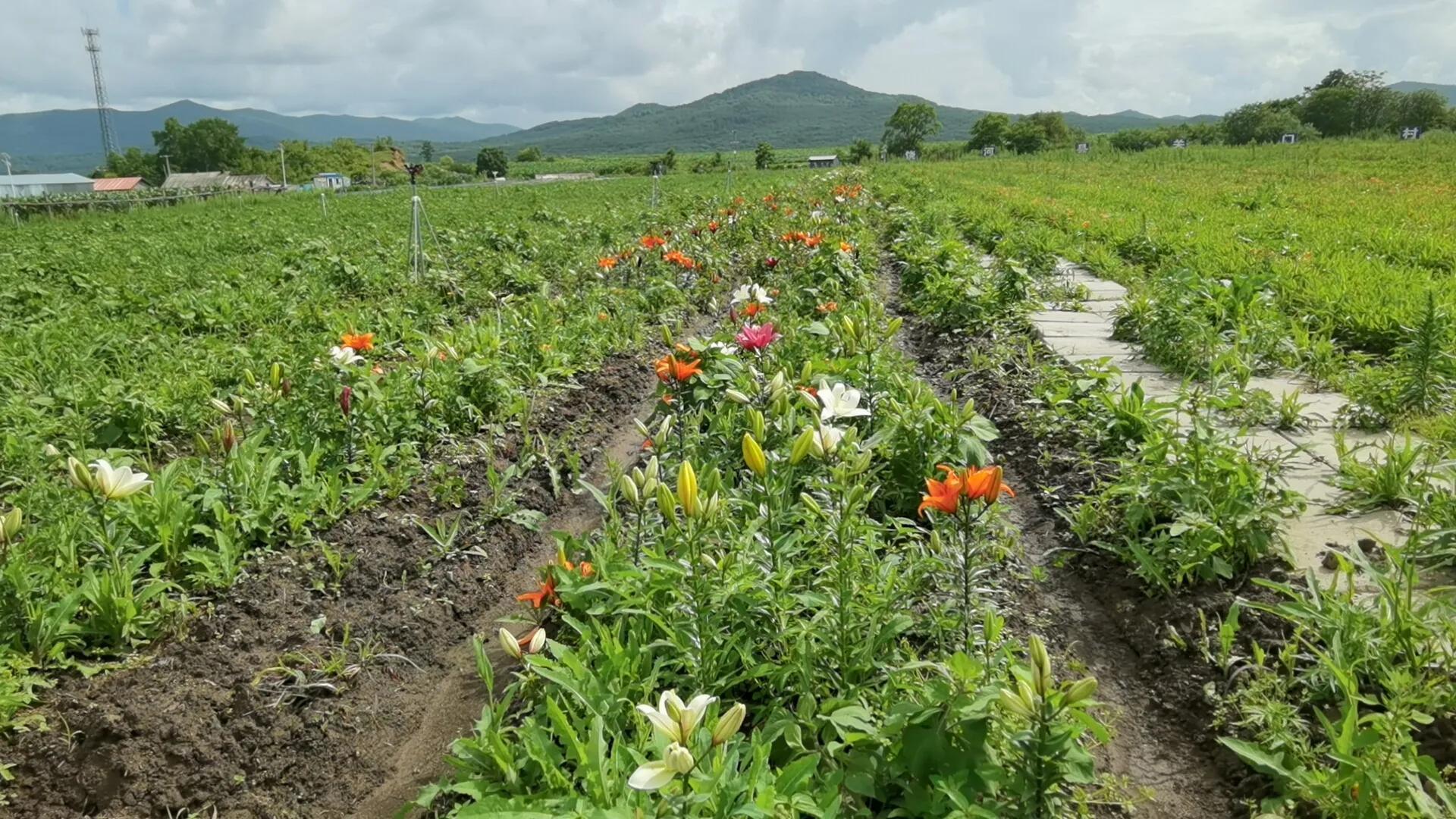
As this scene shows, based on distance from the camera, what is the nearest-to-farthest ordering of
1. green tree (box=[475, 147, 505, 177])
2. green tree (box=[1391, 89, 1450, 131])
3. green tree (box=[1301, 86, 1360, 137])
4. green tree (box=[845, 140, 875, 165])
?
1. green tree (box=[1391, 89, 1450, 131])
2. green tree (box=[845, 140, 875, 165])
3. green tree (box=[1301, 86, 1360, 137])
4. green tree (box=[475, 147, 505, 177])

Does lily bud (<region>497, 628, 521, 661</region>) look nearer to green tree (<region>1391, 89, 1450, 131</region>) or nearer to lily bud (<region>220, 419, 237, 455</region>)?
lily bud (<region>220, 419, 237, 455</region>)

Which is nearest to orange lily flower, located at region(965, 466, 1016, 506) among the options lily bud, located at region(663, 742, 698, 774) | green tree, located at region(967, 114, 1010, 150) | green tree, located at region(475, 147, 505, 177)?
lily bud, located at region(663, 742, 698, 774)

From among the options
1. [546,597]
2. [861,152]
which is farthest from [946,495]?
[861,152]

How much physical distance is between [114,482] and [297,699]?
2.52 ft

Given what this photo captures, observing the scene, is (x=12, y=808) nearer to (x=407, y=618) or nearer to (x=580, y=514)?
(x=407, y=618)

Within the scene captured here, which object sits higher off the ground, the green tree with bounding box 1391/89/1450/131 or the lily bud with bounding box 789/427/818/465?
the green tree with bounding box 1391/89/1450/131

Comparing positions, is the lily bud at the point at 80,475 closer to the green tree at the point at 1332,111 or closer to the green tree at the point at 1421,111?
the green tree at the point at 1421,111

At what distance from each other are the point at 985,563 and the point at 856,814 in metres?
1.17

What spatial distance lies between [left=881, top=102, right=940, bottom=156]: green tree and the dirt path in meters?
81.6

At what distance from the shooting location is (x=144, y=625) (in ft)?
7.88

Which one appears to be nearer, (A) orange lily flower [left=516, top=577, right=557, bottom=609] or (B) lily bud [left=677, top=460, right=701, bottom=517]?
(B) lily bud [left=677, top=460, right=701, bottom=517]

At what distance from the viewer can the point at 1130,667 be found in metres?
2.26

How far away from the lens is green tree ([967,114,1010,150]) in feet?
234

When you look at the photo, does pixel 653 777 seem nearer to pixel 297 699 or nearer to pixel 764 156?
pixel 297 699
